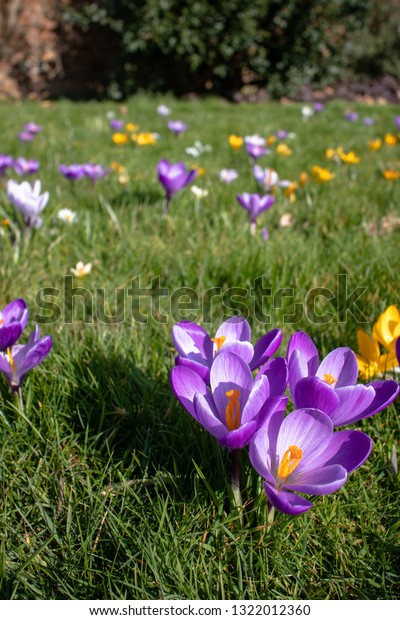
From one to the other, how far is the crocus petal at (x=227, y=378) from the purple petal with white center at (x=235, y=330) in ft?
0.59

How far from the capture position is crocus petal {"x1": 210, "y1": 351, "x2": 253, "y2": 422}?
882mm

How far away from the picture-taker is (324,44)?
31.9 ft

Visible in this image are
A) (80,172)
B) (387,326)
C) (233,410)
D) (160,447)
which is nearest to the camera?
(233,410)

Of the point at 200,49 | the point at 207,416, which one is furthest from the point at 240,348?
the point at 200,49

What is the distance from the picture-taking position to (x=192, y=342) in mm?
1034

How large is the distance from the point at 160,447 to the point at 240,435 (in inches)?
13.7

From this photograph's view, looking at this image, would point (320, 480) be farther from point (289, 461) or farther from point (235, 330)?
point (235, 330)

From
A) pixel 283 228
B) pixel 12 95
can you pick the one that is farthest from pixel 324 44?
pixel 283 228

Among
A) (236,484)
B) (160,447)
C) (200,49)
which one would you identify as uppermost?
(236,484)

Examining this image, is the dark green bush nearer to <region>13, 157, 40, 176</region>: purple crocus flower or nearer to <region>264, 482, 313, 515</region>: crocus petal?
<region>13, 157, 40, 176</region>: purple crocus flower

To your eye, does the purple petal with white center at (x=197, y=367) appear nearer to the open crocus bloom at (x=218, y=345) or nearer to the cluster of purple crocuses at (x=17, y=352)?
the open crocus bloom at (x=218, y=345)

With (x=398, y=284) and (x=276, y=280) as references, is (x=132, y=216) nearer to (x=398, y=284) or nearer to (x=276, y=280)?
(x=276, y=280)

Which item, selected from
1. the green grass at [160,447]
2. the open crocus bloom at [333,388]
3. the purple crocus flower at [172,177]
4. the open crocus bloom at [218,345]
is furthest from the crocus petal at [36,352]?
the purple crocus flower at [172,177]

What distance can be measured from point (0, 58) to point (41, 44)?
0.96 meters
